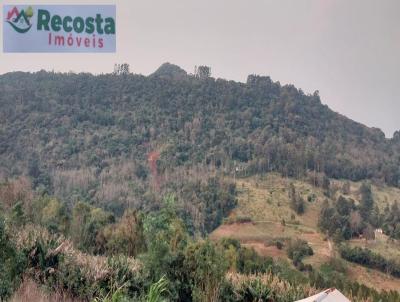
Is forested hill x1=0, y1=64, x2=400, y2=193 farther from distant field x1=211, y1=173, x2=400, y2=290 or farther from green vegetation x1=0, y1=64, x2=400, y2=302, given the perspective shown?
distant field x1=211, y1=173, x2=400, y2=290

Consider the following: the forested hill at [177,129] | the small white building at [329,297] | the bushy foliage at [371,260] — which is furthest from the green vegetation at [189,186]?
the small white building at [329,297]

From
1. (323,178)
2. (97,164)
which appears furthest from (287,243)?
(97,164)

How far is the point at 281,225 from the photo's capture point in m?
55.7

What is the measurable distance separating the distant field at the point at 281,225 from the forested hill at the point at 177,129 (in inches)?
281

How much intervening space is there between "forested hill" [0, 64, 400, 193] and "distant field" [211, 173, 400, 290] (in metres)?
7.14

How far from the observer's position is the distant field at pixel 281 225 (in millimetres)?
46938

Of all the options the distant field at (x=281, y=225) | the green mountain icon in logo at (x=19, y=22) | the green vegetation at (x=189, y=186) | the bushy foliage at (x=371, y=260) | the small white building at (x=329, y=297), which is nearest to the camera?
the small white building at (x=329, y=297)

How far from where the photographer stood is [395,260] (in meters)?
47.3

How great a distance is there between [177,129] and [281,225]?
40834mm

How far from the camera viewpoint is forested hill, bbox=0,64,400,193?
7662 centimetres

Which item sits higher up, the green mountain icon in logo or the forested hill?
the green mountain icon in logo

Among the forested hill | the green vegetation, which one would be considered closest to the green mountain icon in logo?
the green vegetation

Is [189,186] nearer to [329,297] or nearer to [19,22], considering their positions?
[19,22]

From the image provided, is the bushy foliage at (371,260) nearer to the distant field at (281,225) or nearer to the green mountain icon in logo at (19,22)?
the distant field at (281,225)
